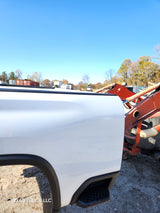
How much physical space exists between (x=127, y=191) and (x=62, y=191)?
5.05ft

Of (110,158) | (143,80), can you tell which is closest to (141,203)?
(110,158)

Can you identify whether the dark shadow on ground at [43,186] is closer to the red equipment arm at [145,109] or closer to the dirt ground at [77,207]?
the dirt ground at [77,207]

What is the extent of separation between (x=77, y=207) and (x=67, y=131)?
1452 millimetres

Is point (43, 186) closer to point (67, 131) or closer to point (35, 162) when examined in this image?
point (35, 162)

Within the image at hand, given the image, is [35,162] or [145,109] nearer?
[35,162]

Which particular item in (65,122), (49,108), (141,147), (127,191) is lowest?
(127,191)

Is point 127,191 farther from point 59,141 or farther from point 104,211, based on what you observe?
point 59,141

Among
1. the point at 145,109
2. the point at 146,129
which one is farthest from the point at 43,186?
the point at 145,109

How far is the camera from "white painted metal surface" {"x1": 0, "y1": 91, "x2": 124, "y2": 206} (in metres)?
0.83

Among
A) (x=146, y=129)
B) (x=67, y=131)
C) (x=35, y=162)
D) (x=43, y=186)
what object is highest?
(x=67, y=131)

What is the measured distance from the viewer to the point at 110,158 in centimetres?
110

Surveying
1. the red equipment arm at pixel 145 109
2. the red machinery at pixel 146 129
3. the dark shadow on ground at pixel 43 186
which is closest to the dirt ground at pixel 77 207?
the dark shadow on ground at pixel 43 186

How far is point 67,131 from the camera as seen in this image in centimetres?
91

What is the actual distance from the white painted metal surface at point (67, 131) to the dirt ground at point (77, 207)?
102cm
